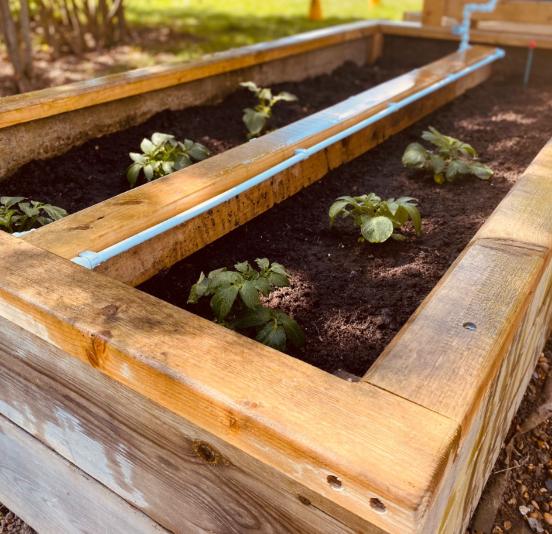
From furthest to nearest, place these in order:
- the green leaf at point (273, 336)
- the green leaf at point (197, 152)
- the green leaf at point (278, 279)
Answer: the green leaf at point (197, 152)
the green leaf at point (278, 279)
the green leaf at point (273, 336)

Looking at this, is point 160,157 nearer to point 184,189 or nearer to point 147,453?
point 184,189

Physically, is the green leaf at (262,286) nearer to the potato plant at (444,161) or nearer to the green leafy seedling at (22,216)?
the green leafy seedling at (22,216)

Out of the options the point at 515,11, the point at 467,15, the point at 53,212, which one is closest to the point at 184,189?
the point at 53,212

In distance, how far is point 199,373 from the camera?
93cm

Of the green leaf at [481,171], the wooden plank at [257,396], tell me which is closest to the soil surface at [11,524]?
the wooden plank at [257,396]

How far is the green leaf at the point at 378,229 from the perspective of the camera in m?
1.76

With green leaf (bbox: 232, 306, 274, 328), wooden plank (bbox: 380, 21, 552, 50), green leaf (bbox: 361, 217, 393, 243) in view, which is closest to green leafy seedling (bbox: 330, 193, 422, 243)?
green leaf (bbox: 361, 217, 393, 243)

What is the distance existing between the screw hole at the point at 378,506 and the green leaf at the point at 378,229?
3.53ft

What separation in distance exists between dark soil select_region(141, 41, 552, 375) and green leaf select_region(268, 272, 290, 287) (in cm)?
14

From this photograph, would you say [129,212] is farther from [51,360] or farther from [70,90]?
[70,90]

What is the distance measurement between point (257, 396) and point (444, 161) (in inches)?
73.8

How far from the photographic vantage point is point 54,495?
1.58 m

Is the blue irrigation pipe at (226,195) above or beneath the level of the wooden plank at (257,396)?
beneath

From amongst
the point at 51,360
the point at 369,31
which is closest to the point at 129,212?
the point at 51,360
